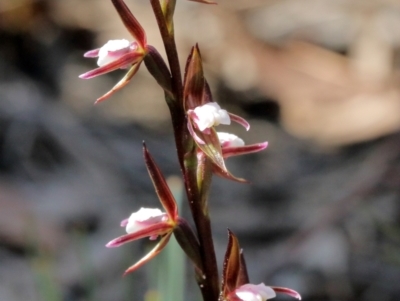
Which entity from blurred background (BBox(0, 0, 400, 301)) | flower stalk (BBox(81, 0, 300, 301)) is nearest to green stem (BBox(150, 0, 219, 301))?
flower stalk (BBox(81, 0, 300, 301))

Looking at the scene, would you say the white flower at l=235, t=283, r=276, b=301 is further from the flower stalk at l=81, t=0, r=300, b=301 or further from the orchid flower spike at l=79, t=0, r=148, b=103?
the orchid flower spike at l=79, t=0, r=148, b=103

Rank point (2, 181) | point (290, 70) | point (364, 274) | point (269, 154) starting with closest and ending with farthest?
1. point (364, 274)
2. point (2, 181)
3. point (269, 154)
4. point (290, 70)

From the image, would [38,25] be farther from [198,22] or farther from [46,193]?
[46,193]

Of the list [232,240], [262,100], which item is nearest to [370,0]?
[262,100]

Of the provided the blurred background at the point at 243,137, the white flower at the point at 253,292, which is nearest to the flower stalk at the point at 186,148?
the white flower at the point at 253,292

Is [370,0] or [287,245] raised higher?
[370,0]

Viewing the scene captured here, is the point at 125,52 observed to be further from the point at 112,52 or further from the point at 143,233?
the point at 143,233

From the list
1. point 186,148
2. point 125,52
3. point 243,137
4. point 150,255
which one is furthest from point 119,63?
point 243,137
